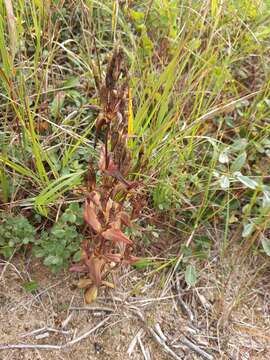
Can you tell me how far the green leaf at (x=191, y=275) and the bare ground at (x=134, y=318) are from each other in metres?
0.03

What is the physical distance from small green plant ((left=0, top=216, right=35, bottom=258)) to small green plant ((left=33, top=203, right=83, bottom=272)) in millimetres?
31

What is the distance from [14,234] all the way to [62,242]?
117 millimetres

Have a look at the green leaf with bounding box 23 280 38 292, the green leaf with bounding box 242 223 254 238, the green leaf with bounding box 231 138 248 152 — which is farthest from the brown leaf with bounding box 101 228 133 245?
the green leaf with bounding box 231 138 248 152

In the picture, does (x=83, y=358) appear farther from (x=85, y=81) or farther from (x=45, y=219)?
(x=85, y=81)

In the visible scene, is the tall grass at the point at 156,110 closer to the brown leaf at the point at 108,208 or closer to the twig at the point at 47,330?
the brown leaf at the point at 108,208

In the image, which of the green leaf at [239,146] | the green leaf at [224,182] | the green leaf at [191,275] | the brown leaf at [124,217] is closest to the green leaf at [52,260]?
the brown leaf at [124,217]

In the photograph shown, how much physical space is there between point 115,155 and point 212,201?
48 cm

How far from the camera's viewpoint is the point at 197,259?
1.20 meters

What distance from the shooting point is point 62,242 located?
41.6 inches

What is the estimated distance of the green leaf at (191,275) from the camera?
1129 mm

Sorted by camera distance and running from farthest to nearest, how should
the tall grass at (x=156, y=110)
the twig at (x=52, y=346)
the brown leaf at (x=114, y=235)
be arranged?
the tall grass at (x=156, y=110) → the twig at (x=52, y=346) → the brown leaf at (x=114, y=235)

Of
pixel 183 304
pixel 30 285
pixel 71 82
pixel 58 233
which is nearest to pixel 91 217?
pixel 58 233

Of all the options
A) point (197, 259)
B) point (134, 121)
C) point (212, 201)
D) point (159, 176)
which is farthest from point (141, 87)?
point (197, 259)

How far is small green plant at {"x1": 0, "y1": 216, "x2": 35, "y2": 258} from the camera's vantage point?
106cm
